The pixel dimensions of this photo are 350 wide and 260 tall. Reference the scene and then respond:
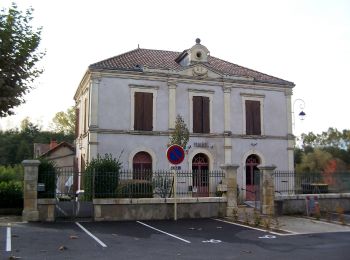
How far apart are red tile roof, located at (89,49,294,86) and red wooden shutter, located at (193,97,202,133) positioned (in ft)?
7.20

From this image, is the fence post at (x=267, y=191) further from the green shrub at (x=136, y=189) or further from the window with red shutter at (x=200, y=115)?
the window with red shutter at (x=200, y=115)

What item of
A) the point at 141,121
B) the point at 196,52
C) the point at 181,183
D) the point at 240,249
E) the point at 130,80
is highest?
the point at 196,52

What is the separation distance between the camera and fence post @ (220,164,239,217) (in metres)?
15.8

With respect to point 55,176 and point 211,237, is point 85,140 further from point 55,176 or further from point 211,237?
point 211,237

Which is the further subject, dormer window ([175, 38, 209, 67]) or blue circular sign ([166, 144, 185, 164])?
dormer window ([175, 38, 209, 67])

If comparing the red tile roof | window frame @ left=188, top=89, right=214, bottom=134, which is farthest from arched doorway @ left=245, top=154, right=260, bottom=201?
the red tile roof

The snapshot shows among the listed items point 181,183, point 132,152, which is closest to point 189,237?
point 181,183

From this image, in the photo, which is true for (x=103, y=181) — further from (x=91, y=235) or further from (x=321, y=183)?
(x=321, y=183)

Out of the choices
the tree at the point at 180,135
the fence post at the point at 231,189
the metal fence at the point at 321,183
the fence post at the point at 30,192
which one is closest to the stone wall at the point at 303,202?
the metal fence at the point at 321,183

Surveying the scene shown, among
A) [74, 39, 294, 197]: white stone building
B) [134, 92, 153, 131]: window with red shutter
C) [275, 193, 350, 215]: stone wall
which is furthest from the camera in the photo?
[134, 92, 153, 131]: window with red shutter

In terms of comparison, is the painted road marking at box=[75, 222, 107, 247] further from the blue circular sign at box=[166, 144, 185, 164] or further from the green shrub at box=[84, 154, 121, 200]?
the blue circular sign at box=[166, 144, 185, 164]

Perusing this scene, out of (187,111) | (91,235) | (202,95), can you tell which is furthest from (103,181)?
(202,95)

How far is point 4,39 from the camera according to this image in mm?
7945

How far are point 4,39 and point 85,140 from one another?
16528 mm
